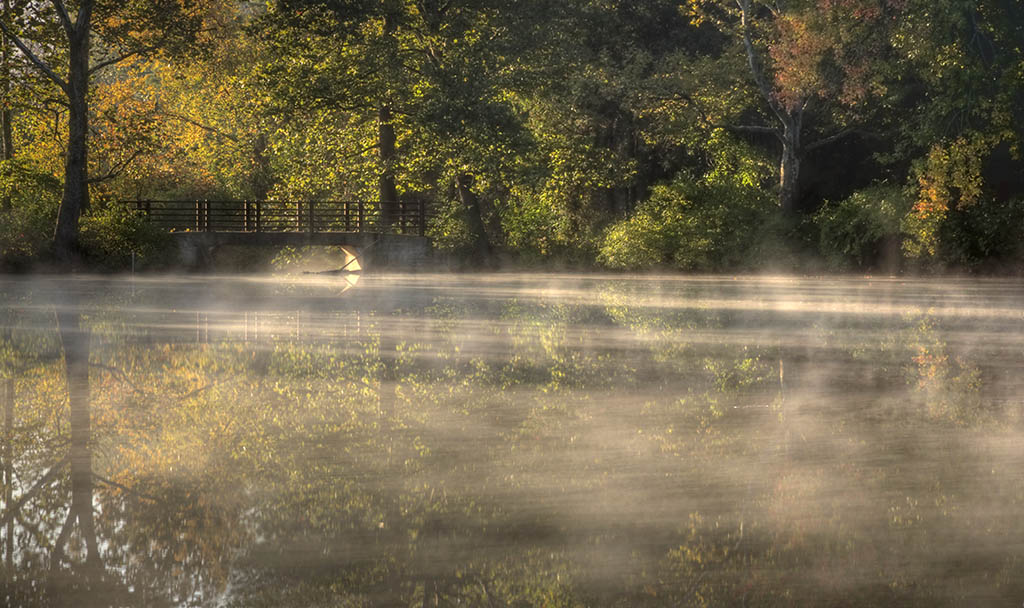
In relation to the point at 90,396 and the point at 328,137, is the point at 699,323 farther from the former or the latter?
the point at 328,137

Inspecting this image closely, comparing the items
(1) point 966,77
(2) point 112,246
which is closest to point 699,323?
(1) point 966,77

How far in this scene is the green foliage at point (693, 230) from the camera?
41.4 m

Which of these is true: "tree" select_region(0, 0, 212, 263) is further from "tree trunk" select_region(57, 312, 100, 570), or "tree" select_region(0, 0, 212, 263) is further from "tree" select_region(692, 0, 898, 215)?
"tree trunk" select_region(57, 312, 100, 570)

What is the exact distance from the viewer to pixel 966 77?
36312 millimetres

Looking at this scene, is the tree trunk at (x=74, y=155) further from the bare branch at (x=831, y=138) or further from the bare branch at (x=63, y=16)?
the bare branch at (x=831, y=138)

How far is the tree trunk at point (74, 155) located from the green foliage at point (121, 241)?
1.65 feet

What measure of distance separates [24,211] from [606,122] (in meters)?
20.1

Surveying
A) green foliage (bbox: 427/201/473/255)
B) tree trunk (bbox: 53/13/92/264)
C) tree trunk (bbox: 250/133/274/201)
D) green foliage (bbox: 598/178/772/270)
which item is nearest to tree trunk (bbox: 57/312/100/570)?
tree trunk (bbox: 53/13/92/264)

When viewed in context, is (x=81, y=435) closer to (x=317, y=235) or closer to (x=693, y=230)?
(x=693, y=230)

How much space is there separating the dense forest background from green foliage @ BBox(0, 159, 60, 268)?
84mm

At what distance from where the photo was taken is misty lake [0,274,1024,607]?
5309mm

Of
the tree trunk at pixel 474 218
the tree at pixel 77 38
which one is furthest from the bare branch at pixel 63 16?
the tree trunk at pixel 474 218

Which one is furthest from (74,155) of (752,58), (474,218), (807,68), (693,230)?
(807,68)

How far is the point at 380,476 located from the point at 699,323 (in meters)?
12.4
